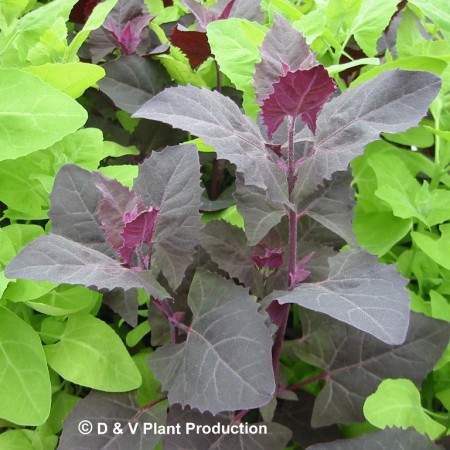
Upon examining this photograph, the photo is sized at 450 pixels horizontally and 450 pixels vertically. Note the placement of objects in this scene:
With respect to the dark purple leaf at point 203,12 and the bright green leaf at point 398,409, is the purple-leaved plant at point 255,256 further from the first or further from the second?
the dark purple leaf at point 203,12

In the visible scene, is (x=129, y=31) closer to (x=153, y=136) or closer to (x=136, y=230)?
(x=153, y=136)

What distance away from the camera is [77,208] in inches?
23.0

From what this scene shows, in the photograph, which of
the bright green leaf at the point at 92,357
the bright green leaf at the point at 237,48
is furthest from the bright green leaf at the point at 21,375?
the bright green leaf at the point at 237,48

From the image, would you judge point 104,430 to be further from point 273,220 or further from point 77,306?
point 273,220

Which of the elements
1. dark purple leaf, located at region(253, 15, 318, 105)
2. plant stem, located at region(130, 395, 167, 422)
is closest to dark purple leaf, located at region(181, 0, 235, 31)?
dark purple leaf, located at region(253, 15, 318, 105)

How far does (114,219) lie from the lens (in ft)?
1.74

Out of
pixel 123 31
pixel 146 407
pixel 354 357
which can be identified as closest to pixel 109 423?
pixel 146 407

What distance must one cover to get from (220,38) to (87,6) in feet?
0.82

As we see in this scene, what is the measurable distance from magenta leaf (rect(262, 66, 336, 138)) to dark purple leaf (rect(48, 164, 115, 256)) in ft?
0.65

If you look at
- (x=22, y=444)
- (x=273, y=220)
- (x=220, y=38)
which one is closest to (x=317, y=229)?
(x=273, y=220)

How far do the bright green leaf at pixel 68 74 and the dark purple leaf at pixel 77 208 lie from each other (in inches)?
3.8

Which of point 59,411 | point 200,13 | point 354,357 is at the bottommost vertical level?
point 59,411

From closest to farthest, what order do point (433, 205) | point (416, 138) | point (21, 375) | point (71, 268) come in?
point (71, 268), point (21, 375), point (433, 205), point (416, 138)

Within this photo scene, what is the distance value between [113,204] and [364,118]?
0.23m
